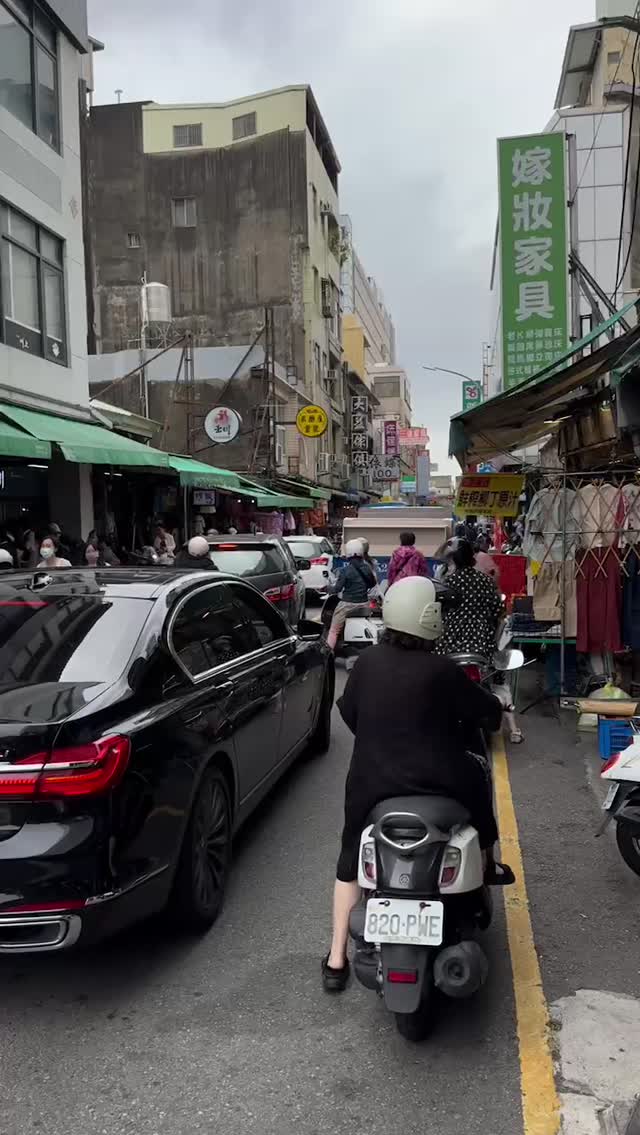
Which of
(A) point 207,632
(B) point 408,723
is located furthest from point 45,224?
(B) point 408,723

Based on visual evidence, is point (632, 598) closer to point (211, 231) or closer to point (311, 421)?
point (311, 421)

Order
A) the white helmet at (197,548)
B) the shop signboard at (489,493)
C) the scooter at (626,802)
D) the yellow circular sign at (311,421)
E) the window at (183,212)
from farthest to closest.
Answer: the window at (183,212)
the yellow circular sign at (311,421)
the shop signboard at (489,493)
the white helmet at (197,548)
the scooter at (626,802)

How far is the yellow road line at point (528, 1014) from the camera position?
2793 millimetres

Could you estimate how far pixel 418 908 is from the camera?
2961 millimetres

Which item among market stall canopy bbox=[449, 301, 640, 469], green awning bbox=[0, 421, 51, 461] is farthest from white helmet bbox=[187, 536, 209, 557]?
market stall canopy bbox=[449, 301, 640, 469]

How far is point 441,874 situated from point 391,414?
8741 centimetres

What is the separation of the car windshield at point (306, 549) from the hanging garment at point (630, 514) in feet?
36.6

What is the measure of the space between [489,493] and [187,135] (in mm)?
36137

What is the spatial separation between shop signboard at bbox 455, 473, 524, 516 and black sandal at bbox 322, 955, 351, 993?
9.47 meters

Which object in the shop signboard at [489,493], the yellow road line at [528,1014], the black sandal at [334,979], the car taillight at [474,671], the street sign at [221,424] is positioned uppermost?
the street sign at [221,424]

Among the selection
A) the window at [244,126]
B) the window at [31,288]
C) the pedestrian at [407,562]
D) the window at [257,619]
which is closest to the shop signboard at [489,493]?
the pedestrian at [407,562]

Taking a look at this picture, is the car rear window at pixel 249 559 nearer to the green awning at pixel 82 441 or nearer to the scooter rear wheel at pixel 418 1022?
the green awning at pixel 82 441

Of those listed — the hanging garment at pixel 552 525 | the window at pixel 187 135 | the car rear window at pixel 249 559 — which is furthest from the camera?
the window at pixel 187 135

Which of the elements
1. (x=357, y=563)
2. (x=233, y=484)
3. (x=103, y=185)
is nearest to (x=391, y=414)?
(x=103, y=185)
